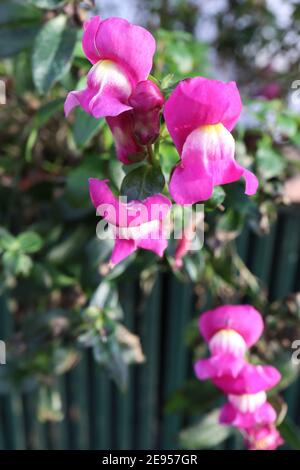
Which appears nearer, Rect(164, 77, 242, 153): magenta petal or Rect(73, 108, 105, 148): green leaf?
Rect(164, 77, 242, 153): magenta petal

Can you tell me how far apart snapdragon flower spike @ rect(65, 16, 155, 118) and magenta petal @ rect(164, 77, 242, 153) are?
0.13ft

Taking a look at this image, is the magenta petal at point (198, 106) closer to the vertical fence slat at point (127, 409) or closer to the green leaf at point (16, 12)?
the green leaf at point (16, 12)

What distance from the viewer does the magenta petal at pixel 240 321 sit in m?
0.69

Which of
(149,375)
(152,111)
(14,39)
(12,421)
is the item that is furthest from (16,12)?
(12,421)

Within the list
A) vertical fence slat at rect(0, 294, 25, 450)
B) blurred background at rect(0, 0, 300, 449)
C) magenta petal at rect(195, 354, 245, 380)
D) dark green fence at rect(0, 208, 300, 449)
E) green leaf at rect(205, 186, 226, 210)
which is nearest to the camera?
green leaf at rect(205, 186, 226, 210)

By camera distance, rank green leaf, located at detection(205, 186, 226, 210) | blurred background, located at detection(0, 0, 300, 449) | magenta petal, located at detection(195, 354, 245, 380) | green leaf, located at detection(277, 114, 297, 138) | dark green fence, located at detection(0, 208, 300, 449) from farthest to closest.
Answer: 1. dark green fence, located at detection(0, 208, 300, 449)
2. green leaf, located at detection(277, 114, 297, 138)
3. blurred background, located at detection(0, 0, 300, 449)
4. magenta petal, located at detection(195, 354, 245, 380)
5. green leaf, located at detection(205, 186, 226, 210)

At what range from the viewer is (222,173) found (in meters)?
0.44

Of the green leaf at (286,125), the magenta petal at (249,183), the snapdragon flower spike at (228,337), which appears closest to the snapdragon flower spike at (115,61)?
the magenta petal at (249,183)

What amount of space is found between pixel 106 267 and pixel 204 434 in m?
0.39

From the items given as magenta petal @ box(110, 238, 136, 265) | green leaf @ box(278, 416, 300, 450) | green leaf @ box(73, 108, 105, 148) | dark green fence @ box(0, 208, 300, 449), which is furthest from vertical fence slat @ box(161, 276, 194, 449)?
magenta petal @ box(110, 238, 136, 265)

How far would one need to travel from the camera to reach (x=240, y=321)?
0.69 metres

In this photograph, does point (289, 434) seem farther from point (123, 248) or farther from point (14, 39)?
point (14, 39)

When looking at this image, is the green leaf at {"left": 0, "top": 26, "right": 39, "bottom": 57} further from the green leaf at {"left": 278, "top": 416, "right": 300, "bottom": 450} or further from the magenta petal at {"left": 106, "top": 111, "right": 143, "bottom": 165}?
the green leaf at {"left": 278, "top": 416, "right": 300, "bottom": 450}

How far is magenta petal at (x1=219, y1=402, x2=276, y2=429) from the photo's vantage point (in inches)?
27.2
